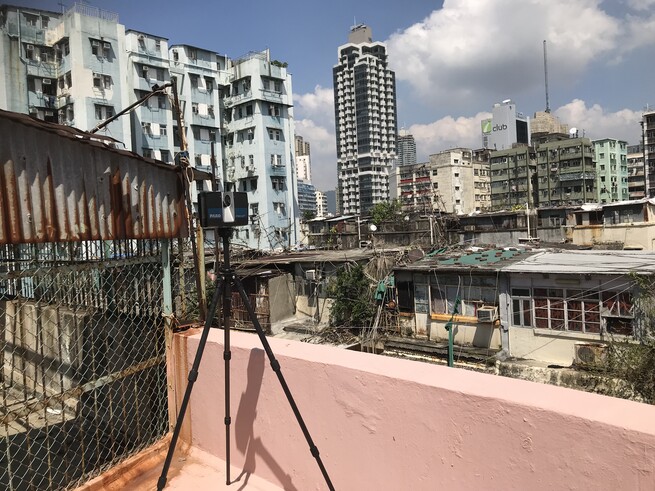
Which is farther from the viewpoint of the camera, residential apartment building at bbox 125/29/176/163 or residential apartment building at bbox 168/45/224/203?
residential apartment building at bbox 168/45/224/203

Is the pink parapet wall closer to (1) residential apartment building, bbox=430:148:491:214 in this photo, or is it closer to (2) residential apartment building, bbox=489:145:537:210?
(2) residential apartment building, bbox=489:145:537:210

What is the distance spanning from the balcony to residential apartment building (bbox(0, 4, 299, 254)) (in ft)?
58.9

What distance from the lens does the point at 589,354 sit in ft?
38.4

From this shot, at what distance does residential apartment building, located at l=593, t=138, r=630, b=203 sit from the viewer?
2167 inches

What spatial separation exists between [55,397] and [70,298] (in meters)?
2.19

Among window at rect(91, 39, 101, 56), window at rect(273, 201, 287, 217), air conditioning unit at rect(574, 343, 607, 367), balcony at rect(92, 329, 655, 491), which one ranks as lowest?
air conditioning unit at rect(574, 343, 607, 367)

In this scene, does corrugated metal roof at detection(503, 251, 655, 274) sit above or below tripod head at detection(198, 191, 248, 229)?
below

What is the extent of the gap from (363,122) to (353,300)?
7805 cm

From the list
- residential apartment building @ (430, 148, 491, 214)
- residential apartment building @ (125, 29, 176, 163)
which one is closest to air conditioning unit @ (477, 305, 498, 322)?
residential apartment building @ (125, 29, 176, 163)

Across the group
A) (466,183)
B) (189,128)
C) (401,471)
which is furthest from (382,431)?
(466,183)

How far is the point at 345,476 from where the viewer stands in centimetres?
204

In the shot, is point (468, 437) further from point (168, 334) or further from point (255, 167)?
point (255, 167)

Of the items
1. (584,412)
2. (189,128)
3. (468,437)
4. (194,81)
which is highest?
(194,81)

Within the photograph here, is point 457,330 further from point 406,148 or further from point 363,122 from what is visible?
point 406,148
